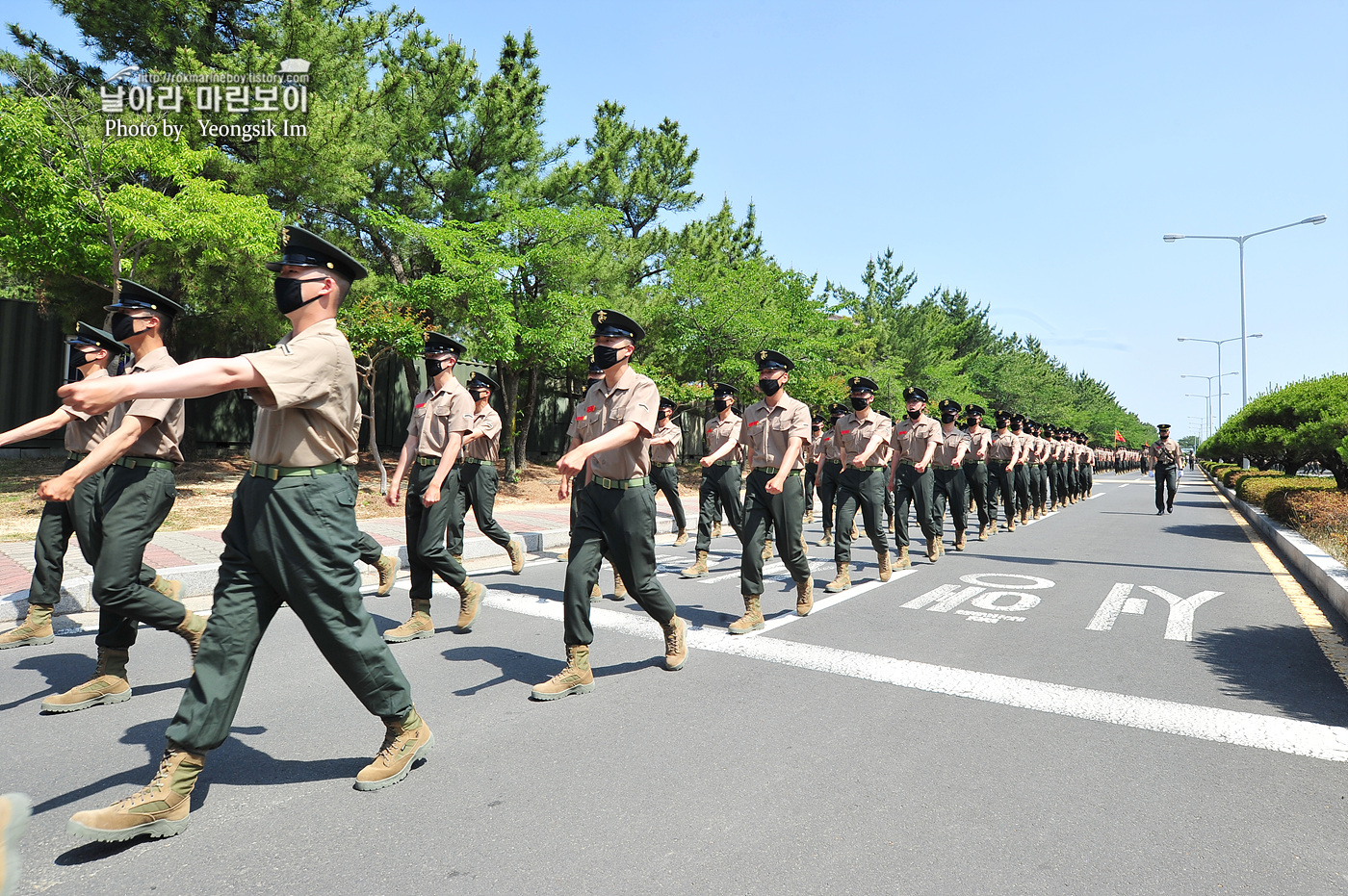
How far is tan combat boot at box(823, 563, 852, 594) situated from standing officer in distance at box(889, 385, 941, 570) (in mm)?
1969

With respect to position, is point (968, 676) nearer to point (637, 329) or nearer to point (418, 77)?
point (637, 329)

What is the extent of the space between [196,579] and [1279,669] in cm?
811

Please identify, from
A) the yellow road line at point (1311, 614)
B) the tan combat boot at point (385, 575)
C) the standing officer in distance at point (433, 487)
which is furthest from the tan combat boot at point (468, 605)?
the yellow road line at point (1311, 614)

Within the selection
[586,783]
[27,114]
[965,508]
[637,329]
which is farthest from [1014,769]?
[27,114]

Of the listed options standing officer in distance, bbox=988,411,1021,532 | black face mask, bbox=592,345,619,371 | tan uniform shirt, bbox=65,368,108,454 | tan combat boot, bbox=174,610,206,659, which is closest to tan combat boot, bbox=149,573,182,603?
tan combat boot, bbox=174,610,206,659

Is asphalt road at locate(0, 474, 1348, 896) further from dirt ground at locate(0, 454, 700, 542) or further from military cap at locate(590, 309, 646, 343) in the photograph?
dirt ground at locate(0, 454, 700, 542)

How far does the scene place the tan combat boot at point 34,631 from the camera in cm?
506

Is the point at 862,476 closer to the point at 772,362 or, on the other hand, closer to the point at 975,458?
the point at 772,362

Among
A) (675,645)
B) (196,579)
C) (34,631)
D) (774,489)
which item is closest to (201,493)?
(196,579)

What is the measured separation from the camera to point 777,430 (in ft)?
21.3

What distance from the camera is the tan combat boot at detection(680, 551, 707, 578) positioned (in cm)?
835

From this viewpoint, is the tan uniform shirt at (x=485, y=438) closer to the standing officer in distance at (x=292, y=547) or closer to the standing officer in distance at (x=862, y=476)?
the standing officer in distance at (x=862, y=476)

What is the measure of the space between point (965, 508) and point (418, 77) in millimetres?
15735

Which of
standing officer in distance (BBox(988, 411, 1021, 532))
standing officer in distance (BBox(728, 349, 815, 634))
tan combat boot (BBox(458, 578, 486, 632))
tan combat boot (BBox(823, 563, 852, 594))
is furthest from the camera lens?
standing officer in distance (BBox(988, 411, 1021, 532))
